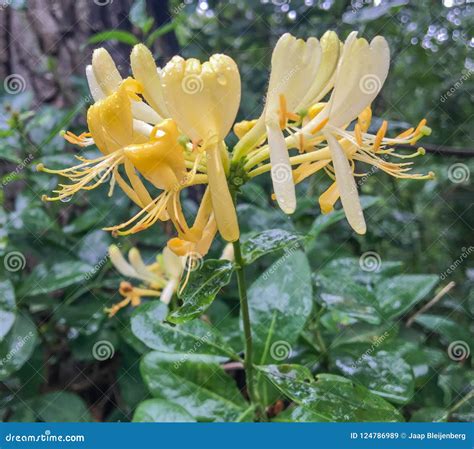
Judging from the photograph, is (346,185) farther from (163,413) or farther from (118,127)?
(163,413)

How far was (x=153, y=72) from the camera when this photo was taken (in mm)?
633

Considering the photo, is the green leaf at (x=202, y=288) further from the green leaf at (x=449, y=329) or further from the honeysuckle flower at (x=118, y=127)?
the green leaf at (x=449, y=329)

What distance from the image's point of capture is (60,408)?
101 cm

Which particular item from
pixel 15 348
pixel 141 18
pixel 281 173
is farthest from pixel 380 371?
pixel 141 18

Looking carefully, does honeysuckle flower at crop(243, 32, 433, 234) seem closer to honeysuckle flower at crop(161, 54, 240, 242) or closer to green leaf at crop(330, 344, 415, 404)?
honeysuckle flower at crop(161, 54, 240, 242)

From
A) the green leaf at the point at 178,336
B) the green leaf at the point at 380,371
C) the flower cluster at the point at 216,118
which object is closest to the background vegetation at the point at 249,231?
the green leaf at the point at 380,371

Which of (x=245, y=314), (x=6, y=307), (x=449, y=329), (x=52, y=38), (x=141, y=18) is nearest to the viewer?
(x=245, y=314)

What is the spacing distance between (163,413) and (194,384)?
8 cm

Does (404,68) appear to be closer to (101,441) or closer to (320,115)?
(320,115)

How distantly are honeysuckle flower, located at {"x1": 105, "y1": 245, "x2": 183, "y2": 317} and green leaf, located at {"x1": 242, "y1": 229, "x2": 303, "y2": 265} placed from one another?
331 mm

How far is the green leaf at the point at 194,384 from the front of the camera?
32.5 inches

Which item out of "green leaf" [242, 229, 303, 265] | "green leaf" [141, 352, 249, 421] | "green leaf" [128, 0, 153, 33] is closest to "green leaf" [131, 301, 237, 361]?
"green leaf" [141, 352, 249, 421]

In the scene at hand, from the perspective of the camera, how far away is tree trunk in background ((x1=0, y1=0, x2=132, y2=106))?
1.62 metres

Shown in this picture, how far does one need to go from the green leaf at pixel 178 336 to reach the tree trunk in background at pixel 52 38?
3.25 feet
